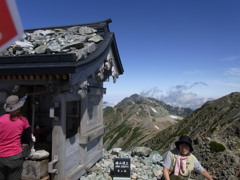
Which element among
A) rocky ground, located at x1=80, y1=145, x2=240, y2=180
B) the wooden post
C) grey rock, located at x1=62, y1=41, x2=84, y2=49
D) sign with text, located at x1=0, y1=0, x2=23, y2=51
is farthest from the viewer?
rocky ground, located at x1=80, y1=145, x2=240, y2=180

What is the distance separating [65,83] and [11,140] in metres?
2.89

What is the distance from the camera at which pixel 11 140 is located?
512cm

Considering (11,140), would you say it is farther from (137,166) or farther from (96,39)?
(137,166)

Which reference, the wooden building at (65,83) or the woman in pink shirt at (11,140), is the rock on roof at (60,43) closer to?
the wooden building at (65,83)

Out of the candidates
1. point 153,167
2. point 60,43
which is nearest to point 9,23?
point 60,43

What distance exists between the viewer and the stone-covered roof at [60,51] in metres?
7.15

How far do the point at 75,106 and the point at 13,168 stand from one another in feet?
16.4

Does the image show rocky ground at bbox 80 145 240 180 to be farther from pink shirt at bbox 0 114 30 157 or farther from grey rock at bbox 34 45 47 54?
grey rock at bbox 34 45 47 54

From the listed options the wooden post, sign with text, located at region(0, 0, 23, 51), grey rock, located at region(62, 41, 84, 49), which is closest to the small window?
the wooden post

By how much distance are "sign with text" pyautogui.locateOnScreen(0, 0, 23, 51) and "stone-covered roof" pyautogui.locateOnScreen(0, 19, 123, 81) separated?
204 inches

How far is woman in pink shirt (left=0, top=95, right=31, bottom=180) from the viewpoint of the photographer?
16.7ft

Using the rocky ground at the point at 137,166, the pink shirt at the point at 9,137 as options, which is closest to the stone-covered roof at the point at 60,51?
the pink shirt at the point at 9,137

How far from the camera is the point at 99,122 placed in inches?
454

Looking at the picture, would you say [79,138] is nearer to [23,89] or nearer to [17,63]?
[23,89]
